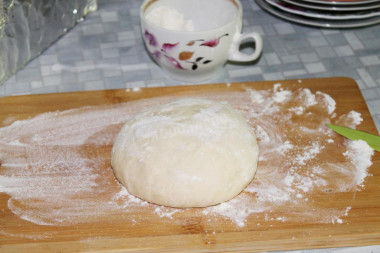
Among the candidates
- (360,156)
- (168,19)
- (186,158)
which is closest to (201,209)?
(186,158)

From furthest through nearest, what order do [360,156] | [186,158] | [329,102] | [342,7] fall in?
1. [342,7]
2. [329,102]
3. [360,156]
4. [186,158]

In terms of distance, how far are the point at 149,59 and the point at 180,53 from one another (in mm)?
206

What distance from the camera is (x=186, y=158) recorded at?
2.69 ft

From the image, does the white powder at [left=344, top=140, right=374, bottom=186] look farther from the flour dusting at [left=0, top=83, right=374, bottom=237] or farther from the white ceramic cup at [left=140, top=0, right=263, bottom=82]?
the white ceramic cup at [left=140, top=0, right=263, bottom=82]

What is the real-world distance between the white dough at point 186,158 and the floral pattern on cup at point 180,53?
165mm

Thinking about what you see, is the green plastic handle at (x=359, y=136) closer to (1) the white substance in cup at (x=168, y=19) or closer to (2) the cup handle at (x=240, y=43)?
(2) the cup handle at (x=240, y=43)

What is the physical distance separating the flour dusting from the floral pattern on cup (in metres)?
0.07

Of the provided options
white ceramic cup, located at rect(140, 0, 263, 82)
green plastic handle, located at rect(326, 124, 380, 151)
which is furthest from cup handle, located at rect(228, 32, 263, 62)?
green plastic handle, located at rect(326, 124, 380, 151)

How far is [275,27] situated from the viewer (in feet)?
4.33

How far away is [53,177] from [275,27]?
29.1 inches

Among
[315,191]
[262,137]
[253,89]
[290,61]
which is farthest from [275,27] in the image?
[315,191]

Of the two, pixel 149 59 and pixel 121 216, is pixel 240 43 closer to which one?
pixel 149 59

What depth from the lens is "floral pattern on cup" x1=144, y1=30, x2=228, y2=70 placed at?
100 centimetres

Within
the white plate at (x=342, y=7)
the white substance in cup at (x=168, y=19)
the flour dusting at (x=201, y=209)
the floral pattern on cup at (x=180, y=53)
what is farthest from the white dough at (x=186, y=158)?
the white plate at (x=342, y=7)
